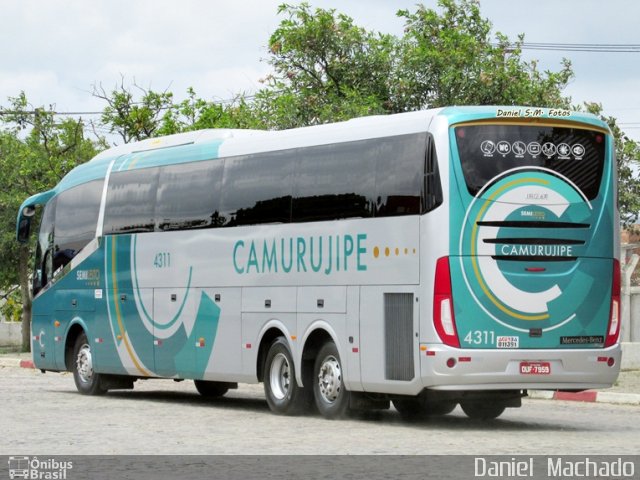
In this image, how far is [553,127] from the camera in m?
16.6

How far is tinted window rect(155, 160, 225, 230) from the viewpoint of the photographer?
66.8 feet

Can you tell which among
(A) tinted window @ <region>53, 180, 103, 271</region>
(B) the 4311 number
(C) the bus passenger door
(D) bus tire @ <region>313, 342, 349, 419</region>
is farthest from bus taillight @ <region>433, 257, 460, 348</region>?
(C) the bus passenger door

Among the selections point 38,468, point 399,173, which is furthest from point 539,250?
point 38,468

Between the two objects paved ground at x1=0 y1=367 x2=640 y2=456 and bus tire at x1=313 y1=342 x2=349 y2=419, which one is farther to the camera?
bus tire at x1=313 y1=342 x2=349 y2=419

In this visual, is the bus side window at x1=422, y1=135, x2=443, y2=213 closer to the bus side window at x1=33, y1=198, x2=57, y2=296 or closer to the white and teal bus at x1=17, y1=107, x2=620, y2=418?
the white and teal bus at x1=17, y1=107, x2=620, y2=418

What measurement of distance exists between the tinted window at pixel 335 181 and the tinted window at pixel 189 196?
211 cm

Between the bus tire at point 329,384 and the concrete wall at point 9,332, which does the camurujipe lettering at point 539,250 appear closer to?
the bus tire at point 329,384

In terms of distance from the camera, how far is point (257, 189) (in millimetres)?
19344

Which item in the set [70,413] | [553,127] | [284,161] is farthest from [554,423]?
[70,413]

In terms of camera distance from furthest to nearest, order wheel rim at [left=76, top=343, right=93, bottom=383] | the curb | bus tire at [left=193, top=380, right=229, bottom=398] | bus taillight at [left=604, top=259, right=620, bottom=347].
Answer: wheel rim at [left=76, top=343, right=93, bottom=383] < bus tire at [left=193, top=380, right=229, bottom=398] < the curb < bus taillight at [left=604, top=259, right=620, bottom=347]

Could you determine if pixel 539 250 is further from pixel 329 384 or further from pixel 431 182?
pixel 329 384

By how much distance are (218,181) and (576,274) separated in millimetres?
5945

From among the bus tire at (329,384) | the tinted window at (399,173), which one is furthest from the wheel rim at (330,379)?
the tinted window at (399,173)

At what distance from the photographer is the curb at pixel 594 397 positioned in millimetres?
20984
